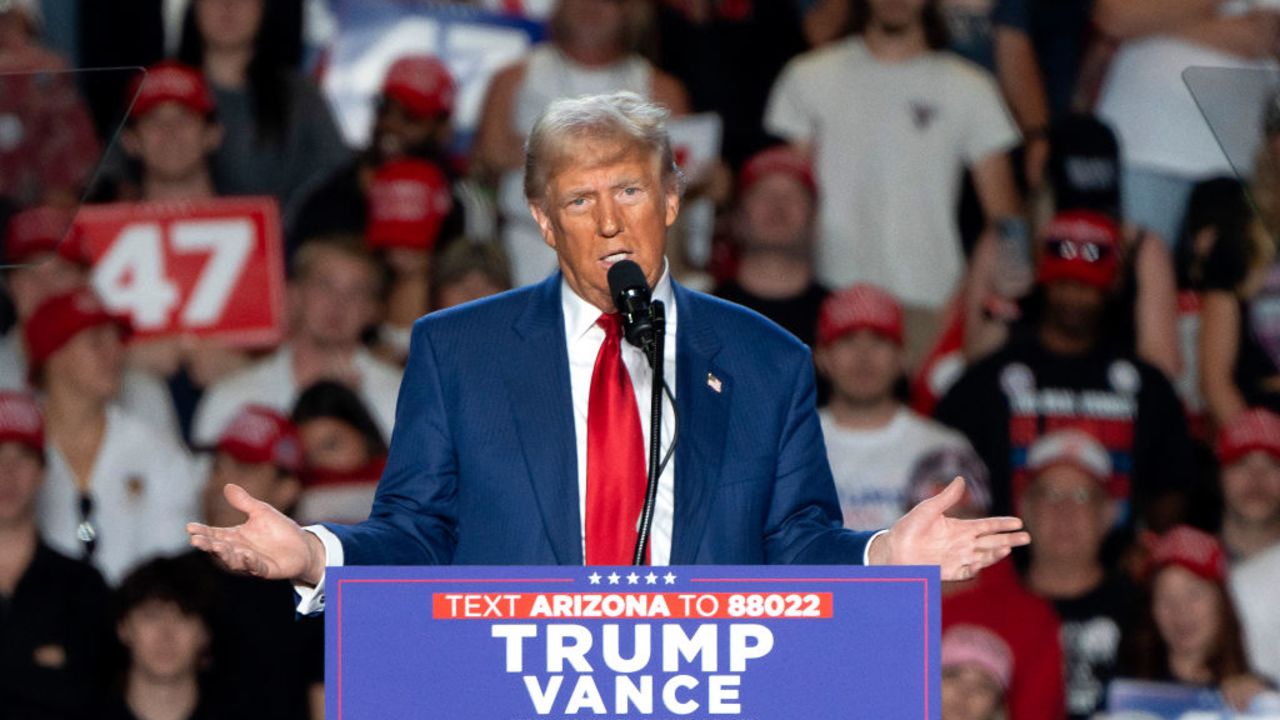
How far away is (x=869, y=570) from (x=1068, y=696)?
124 inches

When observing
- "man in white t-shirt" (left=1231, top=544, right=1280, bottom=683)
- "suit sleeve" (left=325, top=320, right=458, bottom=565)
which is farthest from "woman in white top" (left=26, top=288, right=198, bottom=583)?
"suit sleeve" (left=325, top=320, right=458, bottom=565)

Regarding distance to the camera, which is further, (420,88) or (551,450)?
(420,88)

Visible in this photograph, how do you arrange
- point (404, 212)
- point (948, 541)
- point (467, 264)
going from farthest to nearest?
point (404, 212), point (467, 264), point (948, 541)

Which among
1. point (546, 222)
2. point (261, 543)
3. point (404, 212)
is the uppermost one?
point (404, 212)

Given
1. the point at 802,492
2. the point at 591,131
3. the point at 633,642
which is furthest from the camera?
the point at 802,492

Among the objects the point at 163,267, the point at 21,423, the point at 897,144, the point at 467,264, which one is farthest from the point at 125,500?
the point at 897,144

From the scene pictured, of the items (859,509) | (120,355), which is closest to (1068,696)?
(859,509)

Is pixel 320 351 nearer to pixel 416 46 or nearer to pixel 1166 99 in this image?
pixel 416 46

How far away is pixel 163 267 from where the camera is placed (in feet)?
20.0

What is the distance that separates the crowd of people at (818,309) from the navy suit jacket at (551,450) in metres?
2.58

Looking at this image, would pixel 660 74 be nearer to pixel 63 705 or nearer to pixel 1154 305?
pixel 1154 305

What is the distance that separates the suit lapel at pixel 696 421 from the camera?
8.09 feet

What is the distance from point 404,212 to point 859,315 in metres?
1.31

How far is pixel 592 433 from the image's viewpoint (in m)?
2.47
